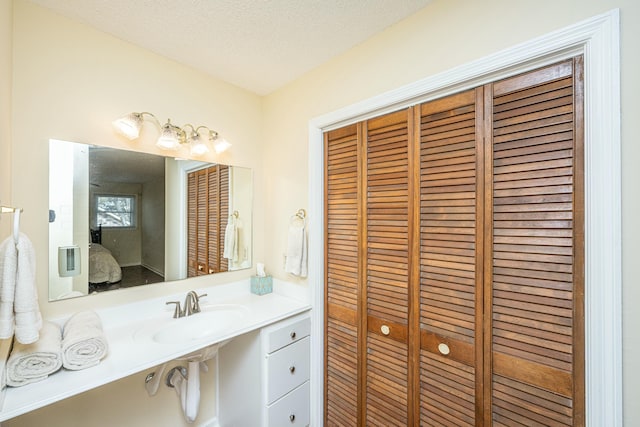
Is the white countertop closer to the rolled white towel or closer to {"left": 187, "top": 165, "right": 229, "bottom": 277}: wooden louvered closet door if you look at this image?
the rolled white towel

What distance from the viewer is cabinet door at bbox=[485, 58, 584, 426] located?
89 centimetres

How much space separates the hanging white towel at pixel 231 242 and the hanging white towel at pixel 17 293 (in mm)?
1054

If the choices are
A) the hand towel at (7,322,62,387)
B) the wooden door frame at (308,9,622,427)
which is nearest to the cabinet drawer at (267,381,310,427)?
the hand towel at (7,322,62,387)

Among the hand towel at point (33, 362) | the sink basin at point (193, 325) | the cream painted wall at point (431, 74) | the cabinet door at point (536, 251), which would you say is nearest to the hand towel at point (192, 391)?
the sink basin at point (193, 325)

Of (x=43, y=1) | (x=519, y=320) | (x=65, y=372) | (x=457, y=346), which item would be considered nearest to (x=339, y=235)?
(x=457, y=346)

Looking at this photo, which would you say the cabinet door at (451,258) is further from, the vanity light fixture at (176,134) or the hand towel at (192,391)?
the vanity light fixture at (176,134)

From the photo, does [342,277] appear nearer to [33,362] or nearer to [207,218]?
[207,218]

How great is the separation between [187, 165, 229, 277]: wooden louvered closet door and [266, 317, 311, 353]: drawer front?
63 cm

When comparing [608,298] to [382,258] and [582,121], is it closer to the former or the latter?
[582,121]

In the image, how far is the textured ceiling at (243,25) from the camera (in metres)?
1.22

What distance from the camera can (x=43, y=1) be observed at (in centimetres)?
119

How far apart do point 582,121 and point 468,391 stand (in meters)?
1.11

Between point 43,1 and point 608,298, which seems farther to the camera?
point 43,1

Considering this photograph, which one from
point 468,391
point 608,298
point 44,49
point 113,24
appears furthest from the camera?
point 113,24
